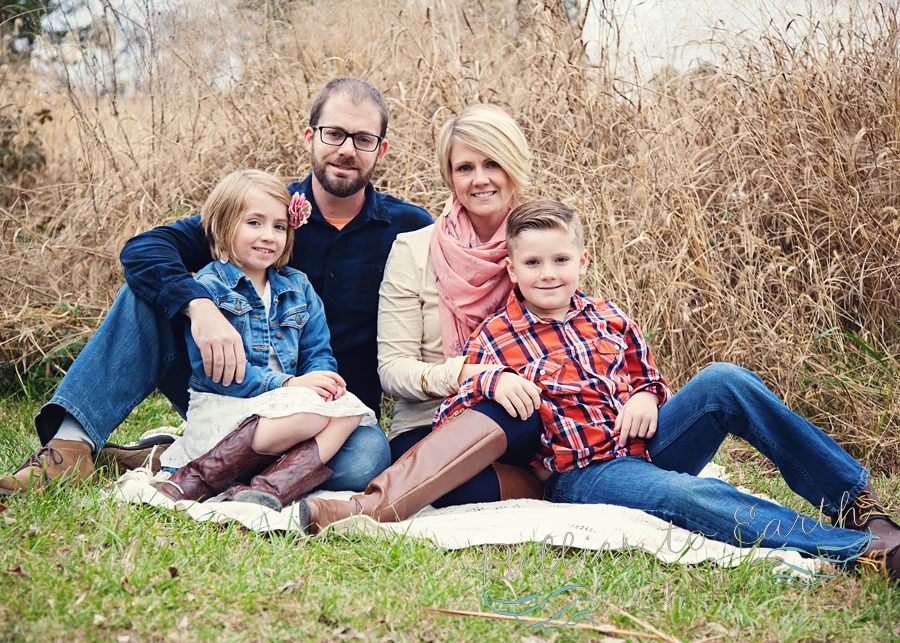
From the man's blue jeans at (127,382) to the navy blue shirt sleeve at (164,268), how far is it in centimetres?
7

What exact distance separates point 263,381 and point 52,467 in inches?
27.7

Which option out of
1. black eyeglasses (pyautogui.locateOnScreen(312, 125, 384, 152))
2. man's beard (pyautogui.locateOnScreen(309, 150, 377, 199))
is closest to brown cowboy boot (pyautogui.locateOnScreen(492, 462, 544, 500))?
man's beard (pyautogui.locateOnScreen(309, 150, 377, 199))

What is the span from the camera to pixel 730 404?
259 centimetres

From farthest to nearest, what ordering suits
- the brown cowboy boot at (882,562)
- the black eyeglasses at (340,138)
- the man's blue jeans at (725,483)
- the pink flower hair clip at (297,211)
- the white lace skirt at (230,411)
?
the black eyeglasses at (340,138), the pink flower hair clip at (297,211), the white lace skirt at (230,411), the man's blue jeans at (725,483), the brown cowboy boot at (882,562)

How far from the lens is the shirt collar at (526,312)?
291 cm

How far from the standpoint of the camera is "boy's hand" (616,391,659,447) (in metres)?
2.72

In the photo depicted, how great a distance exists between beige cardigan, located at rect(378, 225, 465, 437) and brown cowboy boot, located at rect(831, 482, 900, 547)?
1375 mm

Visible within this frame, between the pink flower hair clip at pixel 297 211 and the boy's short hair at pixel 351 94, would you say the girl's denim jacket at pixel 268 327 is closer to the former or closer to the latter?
the pink flower hair clip at pixel 297 211

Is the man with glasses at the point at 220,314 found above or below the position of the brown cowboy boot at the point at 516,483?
above

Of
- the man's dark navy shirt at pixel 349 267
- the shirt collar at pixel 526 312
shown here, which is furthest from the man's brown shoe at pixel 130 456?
the shirt collar at pixel 526 312

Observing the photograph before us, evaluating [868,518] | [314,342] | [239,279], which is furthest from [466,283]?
[868,518]

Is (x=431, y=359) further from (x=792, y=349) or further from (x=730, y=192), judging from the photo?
(x=730, y=192)

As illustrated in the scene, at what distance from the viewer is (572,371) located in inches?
111

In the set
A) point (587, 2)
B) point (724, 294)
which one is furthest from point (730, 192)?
point (587, 2)
